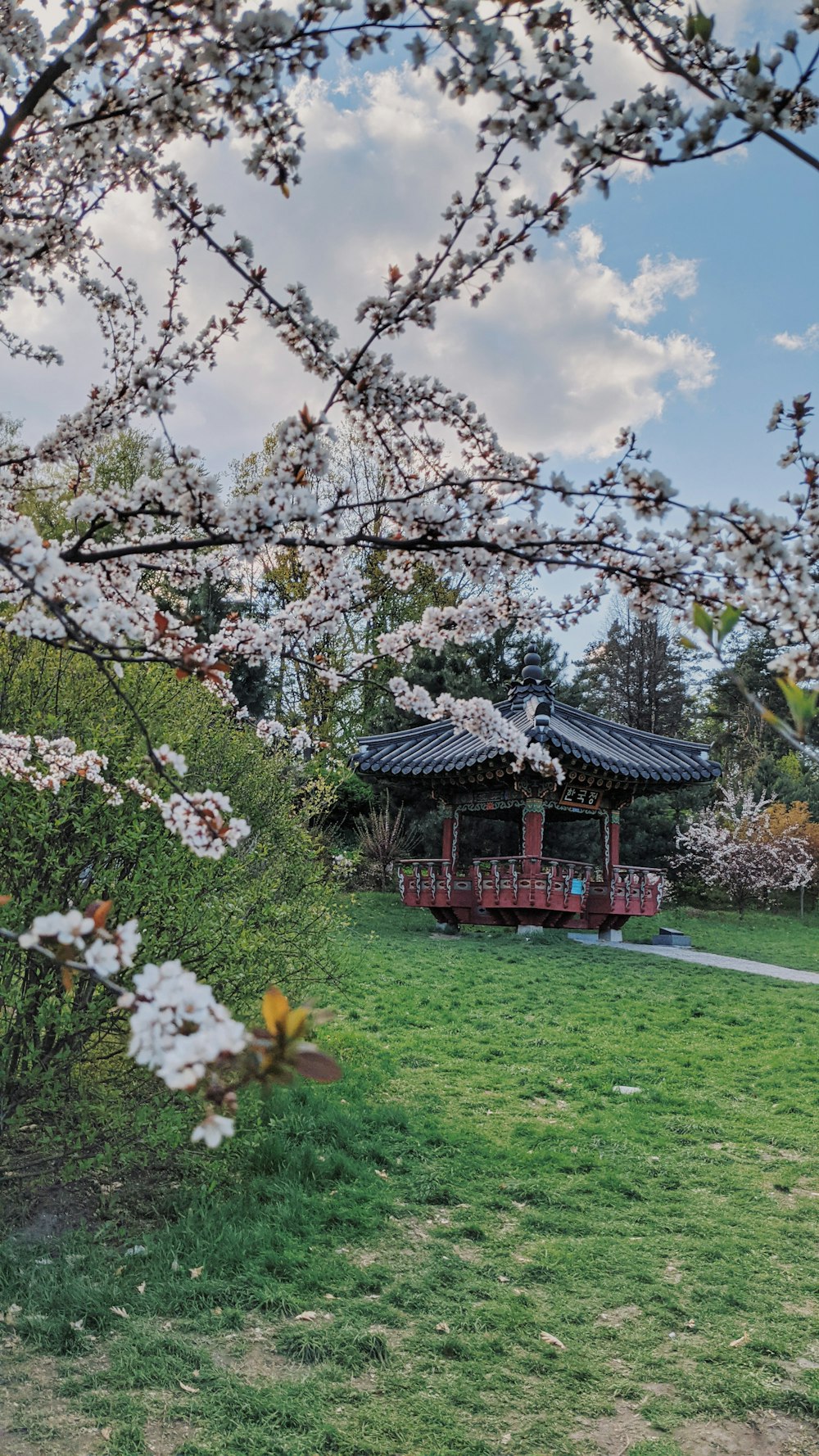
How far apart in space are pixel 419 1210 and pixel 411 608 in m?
Result: 17.8

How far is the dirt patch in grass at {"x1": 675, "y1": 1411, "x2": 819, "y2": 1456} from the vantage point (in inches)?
106

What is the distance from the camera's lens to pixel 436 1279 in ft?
11.9

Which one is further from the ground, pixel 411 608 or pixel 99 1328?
pixel 411 608

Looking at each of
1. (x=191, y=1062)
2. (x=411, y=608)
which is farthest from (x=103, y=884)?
(x=411, y=608)

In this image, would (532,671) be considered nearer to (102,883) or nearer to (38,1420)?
(102,883)

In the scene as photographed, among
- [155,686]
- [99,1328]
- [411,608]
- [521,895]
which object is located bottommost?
[99,1328]

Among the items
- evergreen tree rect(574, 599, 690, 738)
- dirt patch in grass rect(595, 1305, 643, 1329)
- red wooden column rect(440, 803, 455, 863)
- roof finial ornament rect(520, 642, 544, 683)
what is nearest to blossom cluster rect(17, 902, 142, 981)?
dirt patch in grass rect(595, 1305, 643, 1329)

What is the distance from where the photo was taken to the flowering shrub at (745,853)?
2011 cm

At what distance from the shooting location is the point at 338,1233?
13.0 feet

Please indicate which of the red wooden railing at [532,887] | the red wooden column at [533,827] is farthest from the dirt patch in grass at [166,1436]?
the red wooden column at [533,827]

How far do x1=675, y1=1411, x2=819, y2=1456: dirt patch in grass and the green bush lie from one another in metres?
2.29

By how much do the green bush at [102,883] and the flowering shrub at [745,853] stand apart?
56.1 ft

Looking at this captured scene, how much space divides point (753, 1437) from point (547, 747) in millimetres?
10291

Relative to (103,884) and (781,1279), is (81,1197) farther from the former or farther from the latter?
(781,1279)
